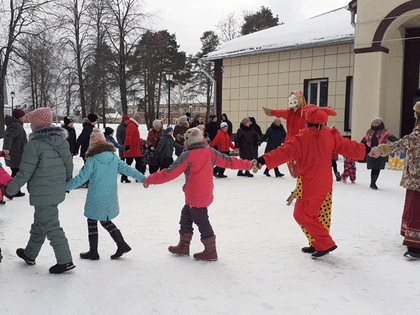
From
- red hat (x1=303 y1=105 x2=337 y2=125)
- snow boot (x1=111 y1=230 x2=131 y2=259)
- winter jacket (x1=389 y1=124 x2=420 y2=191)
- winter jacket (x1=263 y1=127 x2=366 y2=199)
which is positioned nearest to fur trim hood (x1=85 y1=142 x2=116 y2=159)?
snow boot (x1=111 y1=230 x2=131 y2=259)

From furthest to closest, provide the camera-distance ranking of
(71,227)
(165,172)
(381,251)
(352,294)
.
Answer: (71,227), (381,251), (165,172), (352,294)

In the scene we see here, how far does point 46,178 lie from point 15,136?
457 centimetres

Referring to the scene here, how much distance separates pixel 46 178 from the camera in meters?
3.64

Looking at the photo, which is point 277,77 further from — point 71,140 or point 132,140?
point 71,140

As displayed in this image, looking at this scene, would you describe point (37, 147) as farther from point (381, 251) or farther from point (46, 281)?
point (381, 251)

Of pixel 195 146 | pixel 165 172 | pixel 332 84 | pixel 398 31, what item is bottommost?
pixel 165 172

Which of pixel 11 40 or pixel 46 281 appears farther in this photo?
pixel 11 40

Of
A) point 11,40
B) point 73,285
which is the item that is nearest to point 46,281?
point 73,285

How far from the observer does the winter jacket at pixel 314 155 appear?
4.23 meters

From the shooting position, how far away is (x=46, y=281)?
11.7ft

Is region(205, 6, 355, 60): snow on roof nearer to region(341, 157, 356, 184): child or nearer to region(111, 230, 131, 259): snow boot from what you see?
region(341, 157, 356, 184): child

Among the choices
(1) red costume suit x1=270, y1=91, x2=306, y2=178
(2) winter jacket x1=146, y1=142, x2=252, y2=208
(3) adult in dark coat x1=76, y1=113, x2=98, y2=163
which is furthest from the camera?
(3) adult in dark coat x1=76, y1=113, x2=98, y2=163

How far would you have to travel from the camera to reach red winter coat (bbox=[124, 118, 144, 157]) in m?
10.2

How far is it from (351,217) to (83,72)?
28.8m
